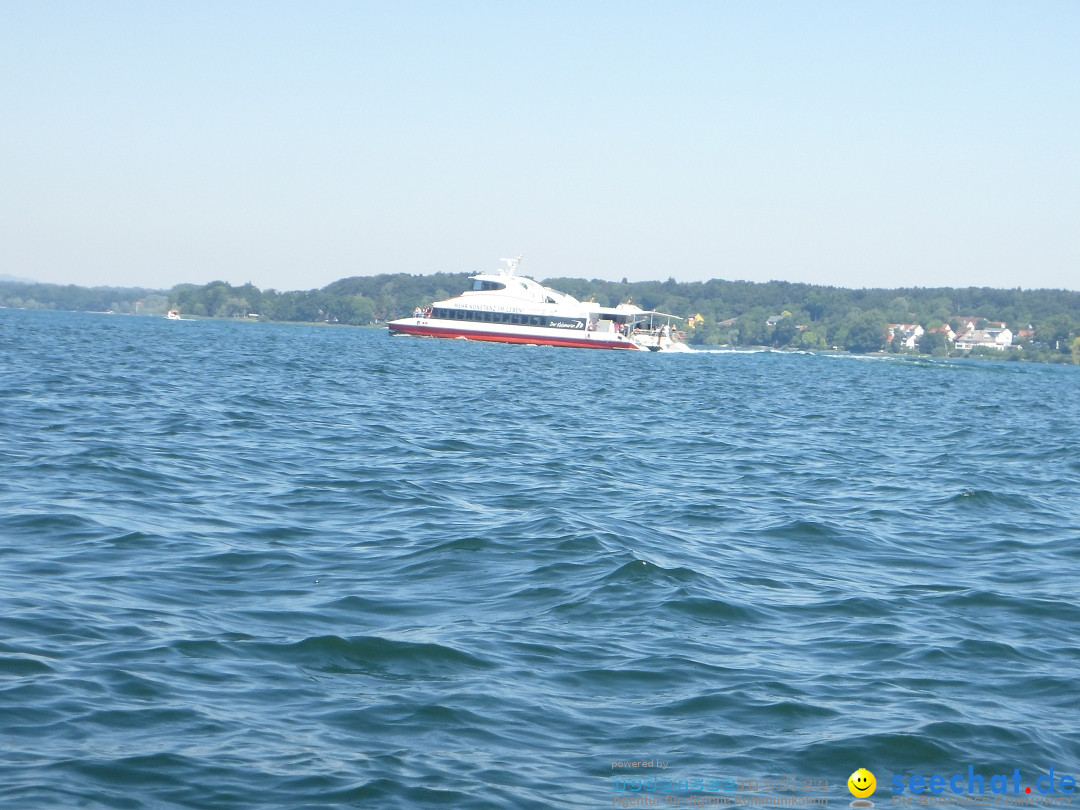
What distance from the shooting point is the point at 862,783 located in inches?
187

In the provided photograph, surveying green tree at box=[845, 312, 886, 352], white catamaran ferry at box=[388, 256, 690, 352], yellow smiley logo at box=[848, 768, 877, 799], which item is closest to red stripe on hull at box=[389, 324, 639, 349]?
white catamaran ferry at box=[388, 256, 690, 352]

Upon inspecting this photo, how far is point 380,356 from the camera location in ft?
156

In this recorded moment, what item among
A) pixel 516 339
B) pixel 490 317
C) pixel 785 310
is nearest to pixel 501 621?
pixel 516 339

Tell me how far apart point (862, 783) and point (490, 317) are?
65541 mm

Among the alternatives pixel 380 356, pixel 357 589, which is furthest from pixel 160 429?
pixel 380 356

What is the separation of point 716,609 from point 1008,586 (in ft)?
9.11

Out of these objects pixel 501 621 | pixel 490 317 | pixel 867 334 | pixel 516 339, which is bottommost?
pixel 501 621

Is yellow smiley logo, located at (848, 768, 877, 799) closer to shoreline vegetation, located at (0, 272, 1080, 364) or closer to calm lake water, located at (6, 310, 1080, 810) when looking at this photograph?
calm lake water, located at (6, 310, 1080, 810)

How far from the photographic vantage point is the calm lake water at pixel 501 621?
4.67 metres

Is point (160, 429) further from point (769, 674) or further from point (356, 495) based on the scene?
point (769, 674)

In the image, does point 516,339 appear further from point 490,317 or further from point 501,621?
point 501,621

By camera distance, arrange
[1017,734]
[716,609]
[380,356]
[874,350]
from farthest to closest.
Result: [874,350]
[380,356]
[716,609]
[1017,734]

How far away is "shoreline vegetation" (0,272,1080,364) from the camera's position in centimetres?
13325

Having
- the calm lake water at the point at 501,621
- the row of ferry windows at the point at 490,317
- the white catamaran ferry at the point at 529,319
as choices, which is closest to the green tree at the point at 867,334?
the white catamaran ferry at the point at 529,319
